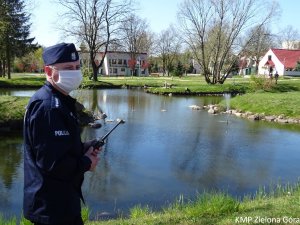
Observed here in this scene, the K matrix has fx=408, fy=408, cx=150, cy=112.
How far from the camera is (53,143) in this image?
10.6 ft

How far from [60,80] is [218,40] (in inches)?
1883

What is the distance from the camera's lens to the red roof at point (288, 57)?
3096 inches

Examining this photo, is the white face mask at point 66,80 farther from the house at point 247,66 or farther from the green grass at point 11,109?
the house at point 247,66

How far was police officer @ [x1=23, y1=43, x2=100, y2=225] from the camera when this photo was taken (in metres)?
3.27

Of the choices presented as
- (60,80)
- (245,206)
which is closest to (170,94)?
(245,206)

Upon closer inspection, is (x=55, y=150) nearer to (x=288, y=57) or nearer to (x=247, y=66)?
(x=288, y=57)

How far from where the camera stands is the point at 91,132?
18062 mm

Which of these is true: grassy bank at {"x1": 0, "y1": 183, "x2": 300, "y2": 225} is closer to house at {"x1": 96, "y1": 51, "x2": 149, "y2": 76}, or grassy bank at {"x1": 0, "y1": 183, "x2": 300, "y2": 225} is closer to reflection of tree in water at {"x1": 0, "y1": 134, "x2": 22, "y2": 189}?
reflection of tree in water at {"x1": 0, "y1": 134, "x2": 22, "y2": 189}

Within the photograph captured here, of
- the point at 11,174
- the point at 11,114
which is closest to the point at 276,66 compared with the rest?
the point at 11,114

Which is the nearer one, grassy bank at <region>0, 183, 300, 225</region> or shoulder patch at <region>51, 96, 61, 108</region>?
shoulder patch at <region>51, 96, 61, 108</region>

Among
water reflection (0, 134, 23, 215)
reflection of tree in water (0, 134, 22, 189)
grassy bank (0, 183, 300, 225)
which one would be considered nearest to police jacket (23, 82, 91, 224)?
grassy bank (0, 183, 300, 225)

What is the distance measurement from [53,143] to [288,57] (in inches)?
3266

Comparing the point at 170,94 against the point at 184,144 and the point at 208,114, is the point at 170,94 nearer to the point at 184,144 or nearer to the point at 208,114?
the point at 208,114

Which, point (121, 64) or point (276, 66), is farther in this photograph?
point (121, 64)
